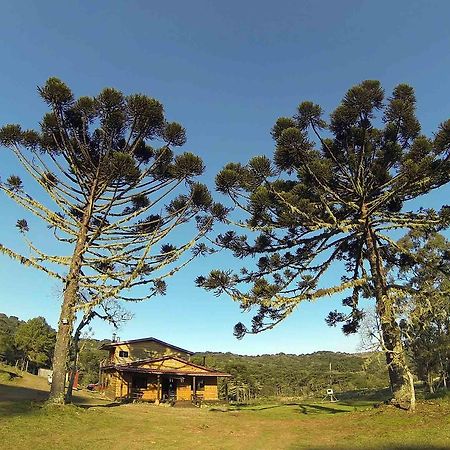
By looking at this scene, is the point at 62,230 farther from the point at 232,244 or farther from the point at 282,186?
the point at 282,186

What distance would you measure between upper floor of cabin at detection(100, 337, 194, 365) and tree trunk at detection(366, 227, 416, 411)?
2609 centimetres

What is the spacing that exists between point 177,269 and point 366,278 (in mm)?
9035

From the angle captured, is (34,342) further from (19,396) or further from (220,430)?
(220,430)

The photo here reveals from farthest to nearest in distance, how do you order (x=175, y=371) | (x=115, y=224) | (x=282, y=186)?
(x=175, y=371)
(x=282, y=186)
(x=115, y=224)

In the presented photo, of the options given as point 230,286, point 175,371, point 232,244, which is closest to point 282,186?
point 232,244

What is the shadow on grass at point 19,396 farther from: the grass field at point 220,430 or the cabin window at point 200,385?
the cabin window at point 200,385

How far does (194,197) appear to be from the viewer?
72.4ft

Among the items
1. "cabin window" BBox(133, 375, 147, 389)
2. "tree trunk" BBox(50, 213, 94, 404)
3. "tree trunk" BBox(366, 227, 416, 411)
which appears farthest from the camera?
"cabin window" BBox(133, 375, 147, 389)

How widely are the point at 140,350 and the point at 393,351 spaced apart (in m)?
29.6

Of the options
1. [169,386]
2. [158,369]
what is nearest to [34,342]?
[169,386]

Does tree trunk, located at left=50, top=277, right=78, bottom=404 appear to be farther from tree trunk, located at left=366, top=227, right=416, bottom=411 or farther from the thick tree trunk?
tree trunk, located at left=366, top=227, right=416, bottom=411

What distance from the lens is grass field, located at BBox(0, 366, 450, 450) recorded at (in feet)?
38.8

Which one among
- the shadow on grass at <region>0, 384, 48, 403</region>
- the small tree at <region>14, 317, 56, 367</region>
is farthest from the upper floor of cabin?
the small tree at <region>14, 317, 56, 367</region>

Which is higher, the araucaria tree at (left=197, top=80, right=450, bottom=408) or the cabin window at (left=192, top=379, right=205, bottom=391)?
the araucaria tree at (left=197, top=80, right=450, bottom=408)
